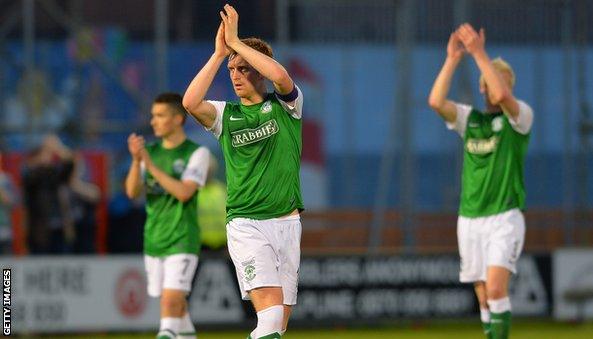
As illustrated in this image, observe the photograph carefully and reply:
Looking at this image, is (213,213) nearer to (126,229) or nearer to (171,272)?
(126,229)

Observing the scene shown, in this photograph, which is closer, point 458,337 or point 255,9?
point 458,337

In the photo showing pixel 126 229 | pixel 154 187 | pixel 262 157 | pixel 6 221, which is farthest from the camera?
pixel 126 229

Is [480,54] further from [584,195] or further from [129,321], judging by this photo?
[584,195]

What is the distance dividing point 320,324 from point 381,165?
3.32 m

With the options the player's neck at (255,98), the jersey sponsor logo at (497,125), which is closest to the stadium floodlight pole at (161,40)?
the jersey sponsor logo at (497,125)

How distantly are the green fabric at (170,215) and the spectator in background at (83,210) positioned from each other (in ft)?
19.1

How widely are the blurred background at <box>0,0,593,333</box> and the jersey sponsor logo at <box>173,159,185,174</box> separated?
19.0ft

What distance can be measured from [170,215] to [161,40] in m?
6.92

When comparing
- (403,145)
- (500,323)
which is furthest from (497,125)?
(403,145)

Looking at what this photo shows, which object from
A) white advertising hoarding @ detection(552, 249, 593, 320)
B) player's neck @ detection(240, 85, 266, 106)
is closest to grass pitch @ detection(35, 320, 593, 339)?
white advertising hoarding @ detection(552, 249, 593, 320)

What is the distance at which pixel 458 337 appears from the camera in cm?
1611

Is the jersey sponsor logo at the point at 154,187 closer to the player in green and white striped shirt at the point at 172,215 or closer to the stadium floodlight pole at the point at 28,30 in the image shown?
the player in green and white striped shirt at the point at 172,215

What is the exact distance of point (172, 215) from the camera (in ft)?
39.4

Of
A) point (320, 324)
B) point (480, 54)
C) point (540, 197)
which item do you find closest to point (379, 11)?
point (540, 197)
